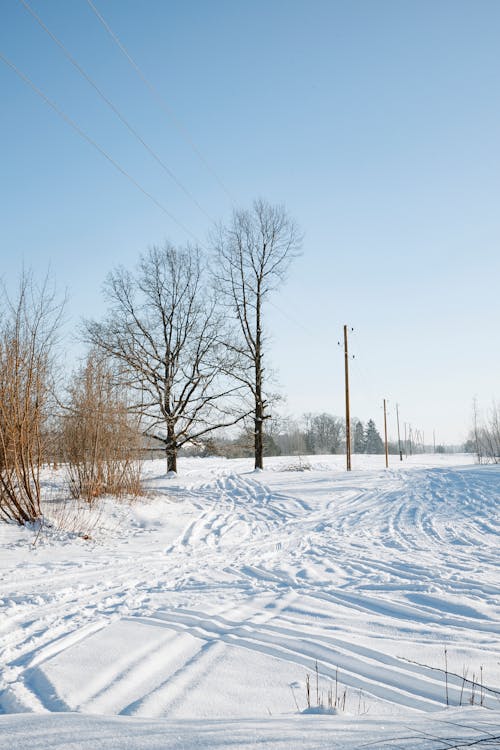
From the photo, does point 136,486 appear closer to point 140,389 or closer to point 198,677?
point 140,389

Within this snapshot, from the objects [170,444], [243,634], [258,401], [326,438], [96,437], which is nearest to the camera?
[243,634]

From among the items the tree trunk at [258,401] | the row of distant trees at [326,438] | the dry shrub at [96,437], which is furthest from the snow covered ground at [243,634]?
the row of distant trees at [326,438]

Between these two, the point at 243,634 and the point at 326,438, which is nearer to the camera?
the point at 243,634

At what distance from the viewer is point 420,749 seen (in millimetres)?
2090

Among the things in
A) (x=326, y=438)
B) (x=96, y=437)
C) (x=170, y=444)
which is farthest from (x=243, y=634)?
(x=326, y=438)

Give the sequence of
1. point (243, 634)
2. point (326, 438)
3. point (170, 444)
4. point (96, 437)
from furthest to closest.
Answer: point (326, 438) < point (170, 444) < point (96, 437) < point (243, 634)

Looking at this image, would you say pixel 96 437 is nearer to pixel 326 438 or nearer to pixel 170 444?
pixel 170 444

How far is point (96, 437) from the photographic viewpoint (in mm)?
12719

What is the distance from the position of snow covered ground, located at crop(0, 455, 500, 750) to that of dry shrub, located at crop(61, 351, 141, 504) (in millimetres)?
1390

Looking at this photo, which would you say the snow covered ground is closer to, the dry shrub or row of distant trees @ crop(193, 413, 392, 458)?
the dry shrub

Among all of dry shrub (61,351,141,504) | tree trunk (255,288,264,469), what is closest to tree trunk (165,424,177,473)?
tree trunk (255,288,264,469)

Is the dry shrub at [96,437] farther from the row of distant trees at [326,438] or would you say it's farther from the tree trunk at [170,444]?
the row of distant trees at [326,438]

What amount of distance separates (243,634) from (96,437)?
871 centimetres

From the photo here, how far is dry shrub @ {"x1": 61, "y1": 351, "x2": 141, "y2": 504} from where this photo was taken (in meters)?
12.5
